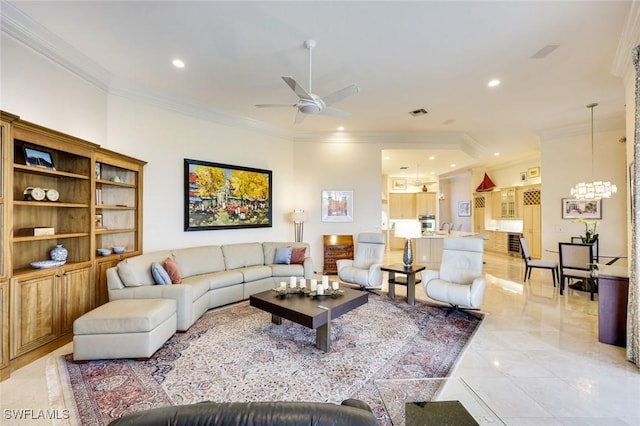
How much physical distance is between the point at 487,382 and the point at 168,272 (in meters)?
3.79

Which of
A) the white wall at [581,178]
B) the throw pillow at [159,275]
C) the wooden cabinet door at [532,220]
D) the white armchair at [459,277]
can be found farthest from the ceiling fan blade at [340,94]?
the wooden cabinet door at [532,220]

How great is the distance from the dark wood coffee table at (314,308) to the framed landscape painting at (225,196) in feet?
7.73

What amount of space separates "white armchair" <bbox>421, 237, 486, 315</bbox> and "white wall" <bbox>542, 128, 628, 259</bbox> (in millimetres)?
3593

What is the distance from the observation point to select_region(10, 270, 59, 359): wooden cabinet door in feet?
8.58

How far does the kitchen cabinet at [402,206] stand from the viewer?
1180 cm

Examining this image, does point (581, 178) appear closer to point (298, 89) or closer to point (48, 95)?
point (298, 89)

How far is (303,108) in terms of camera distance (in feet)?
11.1

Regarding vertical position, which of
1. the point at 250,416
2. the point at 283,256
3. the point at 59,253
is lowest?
the point at 283,256

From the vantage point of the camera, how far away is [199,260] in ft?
15.2

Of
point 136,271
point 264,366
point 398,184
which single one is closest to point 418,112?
point 264,366

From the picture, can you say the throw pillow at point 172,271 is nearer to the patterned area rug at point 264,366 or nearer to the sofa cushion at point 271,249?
the patterned area rug at point 264,366

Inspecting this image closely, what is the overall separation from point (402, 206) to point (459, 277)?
7805 millimetres

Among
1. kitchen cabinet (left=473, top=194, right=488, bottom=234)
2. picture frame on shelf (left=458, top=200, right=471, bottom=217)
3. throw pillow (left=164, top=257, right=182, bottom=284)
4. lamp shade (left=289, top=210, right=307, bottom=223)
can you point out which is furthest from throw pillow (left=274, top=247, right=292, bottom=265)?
picture frame on shelf (left=458, top=200, right=471, bottom=217)

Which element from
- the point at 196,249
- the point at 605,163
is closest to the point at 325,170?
the point at 196,249
